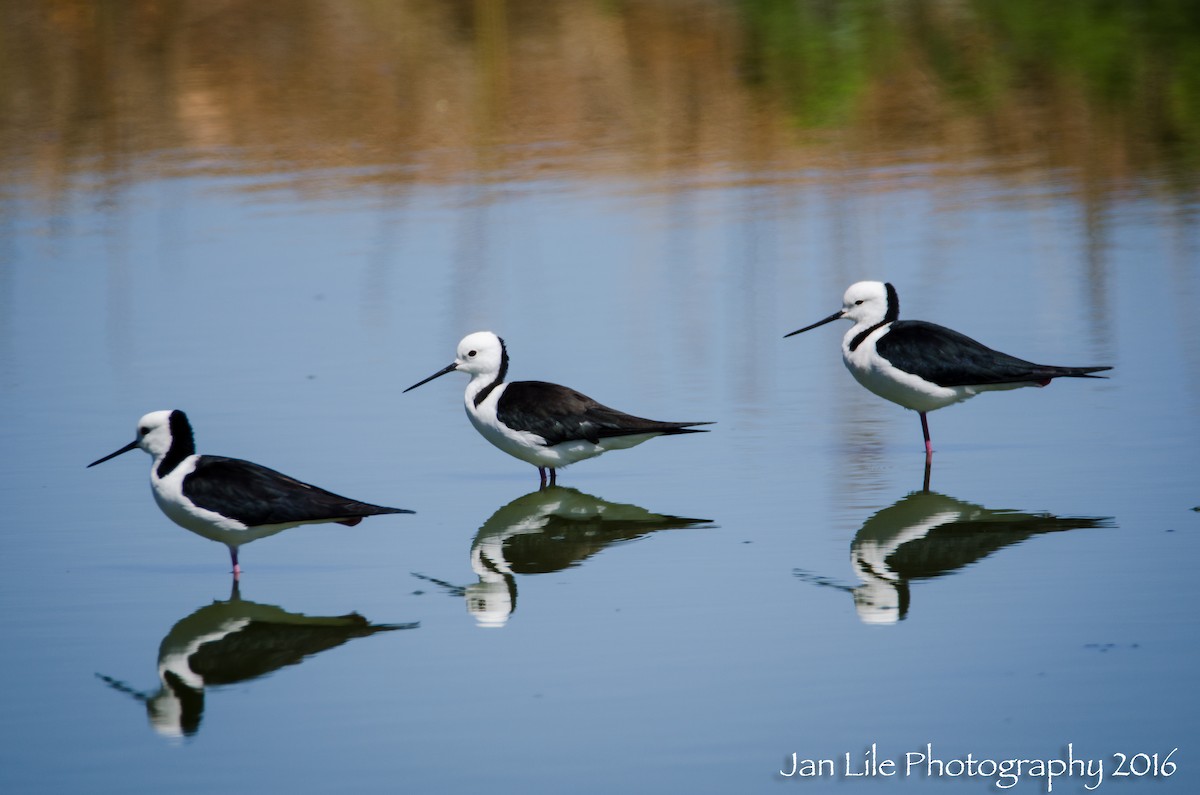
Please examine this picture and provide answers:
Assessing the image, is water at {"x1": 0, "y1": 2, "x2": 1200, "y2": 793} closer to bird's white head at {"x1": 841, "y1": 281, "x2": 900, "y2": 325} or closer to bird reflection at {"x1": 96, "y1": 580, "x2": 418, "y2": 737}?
bird reflection at {"x1": 96, "y1": 580, "x2": 418, "y2": 737}

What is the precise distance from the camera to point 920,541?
7.76 metres

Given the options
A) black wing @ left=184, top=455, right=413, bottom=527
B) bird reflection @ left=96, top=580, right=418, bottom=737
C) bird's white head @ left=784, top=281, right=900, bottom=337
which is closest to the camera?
bird reflection @ left=96, top=580, right=418, bottom=737

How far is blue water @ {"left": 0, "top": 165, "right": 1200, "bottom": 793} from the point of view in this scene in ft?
18.8

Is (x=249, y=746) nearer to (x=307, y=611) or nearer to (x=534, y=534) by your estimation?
(x=307, y=611)

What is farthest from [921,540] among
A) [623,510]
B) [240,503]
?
[240,503]

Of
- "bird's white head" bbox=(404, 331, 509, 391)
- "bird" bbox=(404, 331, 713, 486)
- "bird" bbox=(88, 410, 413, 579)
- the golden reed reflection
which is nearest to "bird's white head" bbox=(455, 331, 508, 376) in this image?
"bird's white head" bbox=(404, 331, 509, 391)

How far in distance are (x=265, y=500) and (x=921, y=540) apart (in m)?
2.90

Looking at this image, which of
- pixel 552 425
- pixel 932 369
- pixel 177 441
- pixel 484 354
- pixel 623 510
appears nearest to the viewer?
pixel 177 441

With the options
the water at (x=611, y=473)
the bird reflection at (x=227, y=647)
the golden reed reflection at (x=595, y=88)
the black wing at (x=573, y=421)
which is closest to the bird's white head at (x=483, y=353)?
the water at (x=611, y=473)

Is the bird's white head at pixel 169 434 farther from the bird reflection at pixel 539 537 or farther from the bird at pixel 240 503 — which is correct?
the bird reflection at pixel 539 537

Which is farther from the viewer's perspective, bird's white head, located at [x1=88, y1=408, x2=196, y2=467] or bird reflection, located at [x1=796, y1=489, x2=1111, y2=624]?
bird's white head, located at [x1=88, y1=408, x2=196, y2=467]

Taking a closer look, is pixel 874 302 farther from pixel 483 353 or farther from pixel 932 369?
pixel 483 353

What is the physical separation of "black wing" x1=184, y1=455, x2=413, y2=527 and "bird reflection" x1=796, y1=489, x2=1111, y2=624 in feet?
6.52

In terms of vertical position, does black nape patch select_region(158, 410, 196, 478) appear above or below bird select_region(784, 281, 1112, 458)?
below
